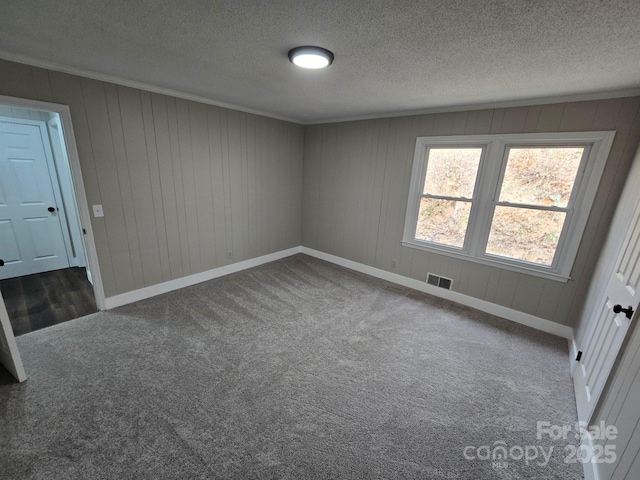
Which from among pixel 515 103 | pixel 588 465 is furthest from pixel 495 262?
pixel 588 465

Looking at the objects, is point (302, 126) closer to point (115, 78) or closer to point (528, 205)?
point (115, 78)

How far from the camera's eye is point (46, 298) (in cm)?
313

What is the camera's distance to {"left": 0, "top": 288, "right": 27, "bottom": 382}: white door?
5.86 ft

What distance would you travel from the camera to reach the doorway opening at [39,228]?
3027mm

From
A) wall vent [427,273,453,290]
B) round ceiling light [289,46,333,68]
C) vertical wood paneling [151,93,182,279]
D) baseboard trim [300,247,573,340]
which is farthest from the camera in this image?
wall vent [427,273,453,290]

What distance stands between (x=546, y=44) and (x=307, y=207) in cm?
379

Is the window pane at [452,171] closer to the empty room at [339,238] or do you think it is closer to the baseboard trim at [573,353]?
the empty room at [339,238]

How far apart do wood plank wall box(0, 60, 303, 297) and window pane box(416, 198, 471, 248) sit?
2.42m

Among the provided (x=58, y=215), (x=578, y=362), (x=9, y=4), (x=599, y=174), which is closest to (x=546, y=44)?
(x=599, y=174)

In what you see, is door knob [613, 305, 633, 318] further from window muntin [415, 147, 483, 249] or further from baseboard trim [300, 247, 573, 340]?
window muntin [415, 147, 483, 249]

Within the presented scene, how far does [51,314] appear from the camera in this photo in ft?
9.24

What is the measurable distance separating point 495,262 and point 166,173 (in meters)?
4.15

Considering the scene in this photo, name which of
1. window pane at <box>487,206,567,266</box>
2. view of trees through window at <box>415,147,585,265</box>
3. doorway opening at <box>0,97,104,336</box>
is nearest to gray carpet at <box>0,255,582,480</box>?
doorway opening at <box>0,97,104,336</box>

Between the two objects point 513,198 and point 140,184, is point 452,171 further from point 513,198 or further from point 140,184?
point 140,184
